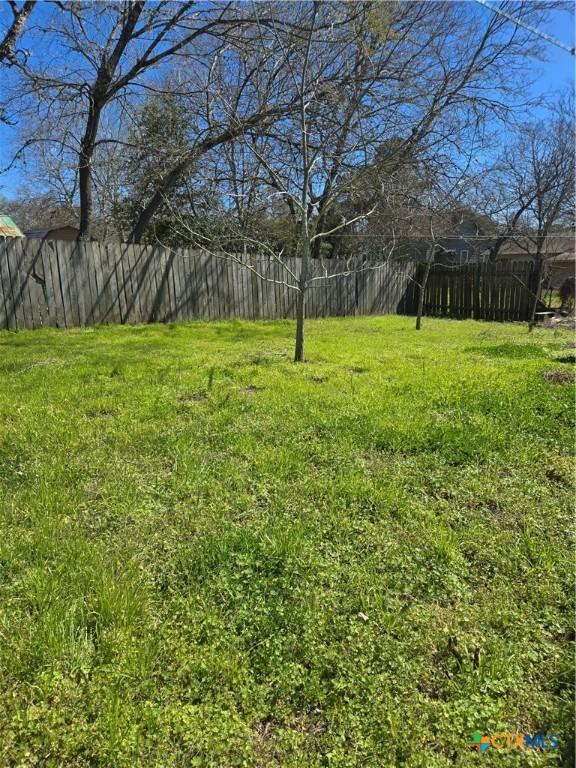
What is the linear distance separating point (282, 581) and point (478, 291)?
1222 cm

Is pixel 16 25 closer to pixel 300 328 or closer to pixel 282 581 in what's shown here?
pixel 300 328

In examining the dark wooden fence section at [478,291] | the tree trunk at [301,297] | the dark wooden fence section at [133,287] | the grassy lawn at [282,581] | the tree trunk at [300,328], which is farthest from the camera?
the dark wooden fence section at [478,291]

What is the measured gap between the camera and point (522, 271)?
11.6 metres

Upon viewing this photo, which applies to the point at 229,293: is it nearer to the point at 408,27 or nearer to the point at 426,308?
the point at 408,27

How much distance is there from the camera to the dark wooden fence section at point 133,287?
7270 mm

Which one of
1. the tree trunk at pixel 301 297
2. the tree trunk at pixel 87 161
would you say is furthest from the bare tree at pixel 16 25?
the tree trunk at pixel 301 297

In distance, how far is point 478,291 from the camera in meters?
12.3

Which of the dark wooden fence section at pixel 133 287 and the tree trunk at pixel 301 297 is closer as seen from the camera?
the tree trunk at pixel 301 297

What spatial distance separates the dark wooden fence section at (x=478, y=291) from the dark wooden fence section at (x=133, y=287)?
296 centimetres

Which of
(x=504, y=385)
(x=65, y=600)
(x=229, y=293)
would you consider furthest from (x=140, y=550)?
(x=229, y=293)

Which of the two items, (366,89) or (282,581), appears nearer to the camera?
(282,581)

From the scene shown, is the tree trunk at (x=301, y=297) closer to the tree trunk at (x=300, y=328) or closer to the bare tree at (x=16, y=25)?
the tree trunk at (x=300, y=328)

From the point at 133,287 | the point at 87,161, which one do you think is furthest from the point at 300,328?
the point at 87,161

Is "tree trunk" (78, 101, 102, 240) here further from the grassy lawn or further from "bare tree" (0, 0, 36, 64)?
the grassy lawn
